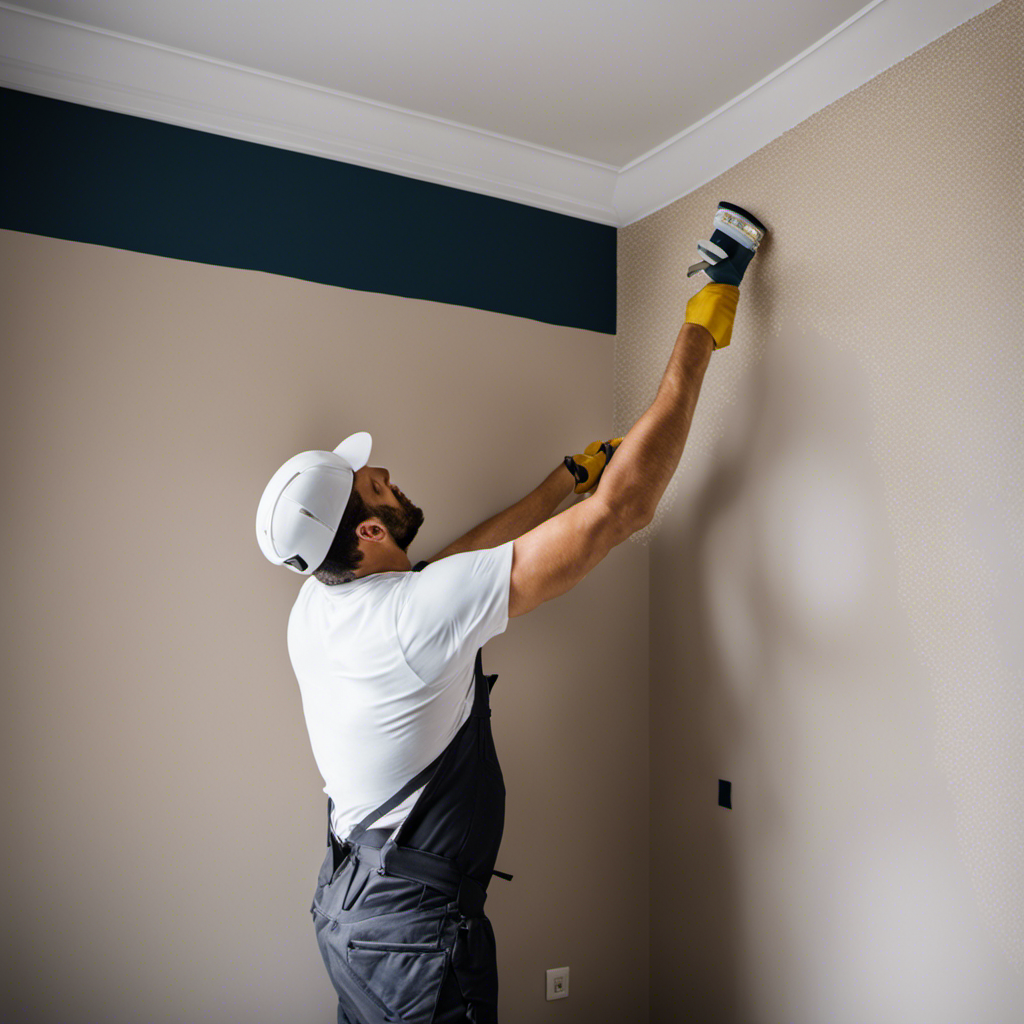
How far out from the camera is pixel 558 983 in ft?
6.80

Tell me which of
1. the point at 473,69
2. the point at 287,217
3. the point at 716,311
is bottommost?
the point at 716,311

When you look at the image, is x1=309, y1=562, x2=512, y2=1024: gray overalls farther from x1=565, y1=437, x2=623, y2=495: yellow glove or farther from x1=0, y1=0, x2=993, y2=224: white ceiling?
x1=0, y1=0, x2=993, y2=224: white ceiling

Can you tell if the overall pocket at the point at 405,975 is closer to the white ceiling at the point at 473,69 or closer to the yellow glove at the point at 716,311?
the yellow glove at the point at 716,311

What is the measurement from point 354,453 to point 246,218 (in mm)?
673

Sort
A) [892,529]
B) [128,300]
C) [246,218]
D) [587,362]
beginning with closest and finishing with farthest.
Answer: [892,529]
[128,300]
[246,218]
[587,362]

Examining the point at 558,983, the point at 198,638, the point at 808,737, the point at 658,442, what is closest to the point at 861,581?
the point at 808,737

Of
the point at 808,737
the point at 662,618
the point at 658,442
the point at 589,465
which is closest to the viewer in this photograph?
the point at 658,442

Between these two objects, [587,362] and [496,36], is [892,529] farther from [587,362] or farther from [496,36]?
[496,36]

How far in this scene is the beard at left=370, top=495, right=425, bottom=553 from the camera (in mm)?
1694

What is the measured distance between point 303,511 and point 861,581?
3.82 ft

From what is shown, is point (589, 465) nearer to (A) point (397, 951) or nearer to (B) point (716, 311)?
(B) point (716, 311)

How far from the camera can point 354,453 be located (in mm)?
1745

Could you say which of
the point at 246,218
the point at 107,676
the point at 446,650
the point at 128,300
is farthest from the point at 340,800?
the point at 246,218

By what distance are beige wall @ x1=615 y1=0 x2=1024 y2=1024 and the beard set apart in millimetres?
788
